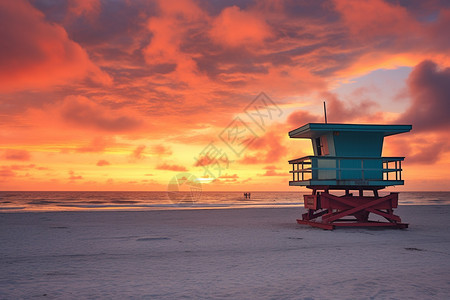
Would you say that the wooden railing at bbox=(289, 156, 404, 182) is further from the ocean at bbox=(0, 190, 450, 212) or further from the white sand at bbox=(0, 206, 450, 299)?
the ocean at bbox=(0, 190, 450, 212)

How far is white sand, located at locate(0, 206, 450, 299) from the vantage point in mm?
8086

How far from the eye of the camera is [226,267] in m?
10.6

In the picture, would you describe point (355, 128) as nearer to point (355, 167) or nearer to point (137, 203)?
point (355, 167)

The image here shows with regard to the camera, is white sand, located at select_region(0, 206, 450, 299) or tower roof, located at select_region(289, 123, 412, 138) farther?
tower roof, located at select_region(289, 123, 412, 138)

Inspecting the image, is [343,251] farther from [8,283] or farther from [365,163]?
[8,283]

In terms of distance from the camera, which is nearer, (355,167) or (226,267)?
(226,267)

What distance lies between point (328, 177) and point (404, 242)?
5.71m

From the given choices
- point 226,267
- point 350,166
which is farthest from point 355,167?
point 226,267

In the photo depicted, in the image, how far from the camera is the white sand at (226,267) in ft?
26.5

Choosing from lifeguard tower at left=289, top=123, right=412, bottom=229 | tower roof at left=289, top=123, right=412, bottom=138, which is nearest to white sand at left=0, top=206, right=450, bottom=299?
lifeguard tower at left=289, top=123, right=412, bottom=229

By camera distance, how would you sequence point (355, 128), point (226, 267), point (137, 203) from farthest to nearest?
point (137, 203) → point (355, 128) → point (226, 267)

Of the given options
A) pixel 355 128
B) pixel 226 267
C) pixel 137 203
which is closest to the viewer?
pixel 226 267

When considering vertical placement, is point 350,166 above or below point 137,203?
above

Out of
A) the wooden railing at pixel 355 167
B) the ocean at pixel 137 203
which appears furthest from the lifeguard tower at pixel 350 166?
the ocean at pixel 137 203
